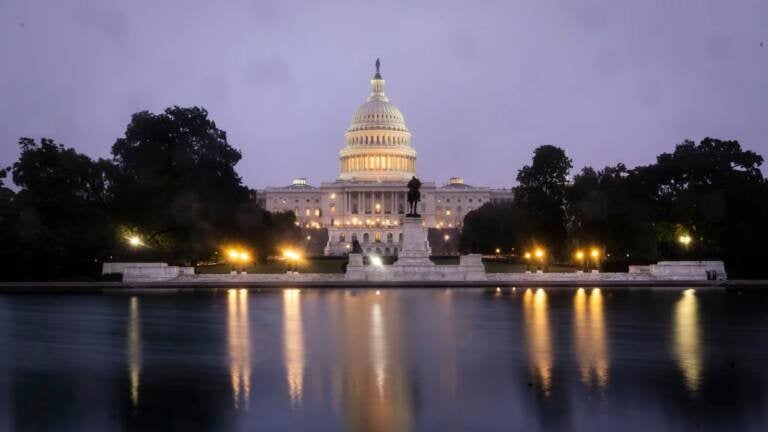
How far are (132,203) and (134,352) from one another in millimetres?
39345

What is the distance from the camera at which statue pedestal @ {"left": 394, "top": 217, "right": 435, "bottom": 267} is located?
60.2 metres

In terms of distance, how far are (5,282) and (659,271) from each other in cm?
3903

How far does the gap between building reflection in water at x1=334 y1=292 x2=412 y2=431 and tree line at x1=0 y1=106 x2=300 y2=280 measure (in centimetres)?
2941

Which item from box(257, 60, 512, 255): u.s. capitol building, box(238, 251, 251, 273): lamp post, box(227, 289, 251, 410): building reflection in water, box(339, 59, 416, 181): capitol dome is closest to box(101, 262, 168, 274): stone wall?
box(238, 251, 251, 273): lamp post

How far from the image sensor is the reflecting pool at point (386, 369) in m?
15.9

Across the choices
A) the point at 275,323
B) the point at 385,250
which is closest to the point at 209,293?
the point at 275,323

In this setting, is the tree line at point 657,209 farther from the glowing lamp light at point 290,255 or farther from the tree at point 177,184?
the glowing lamp light at point 290,255

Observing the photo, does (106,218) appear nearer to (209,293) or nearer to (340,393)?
(209,293)

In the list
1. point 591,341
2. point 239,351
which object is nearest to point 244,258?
point 239,351

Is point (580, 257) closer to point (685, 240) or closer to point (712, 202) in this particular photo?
point (685, 240)

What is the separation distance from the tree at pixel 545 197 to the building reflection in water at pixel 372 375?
42491 mm

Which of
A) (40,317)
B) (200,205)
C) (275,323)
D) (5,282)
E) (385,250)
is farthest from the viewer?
(385,250)

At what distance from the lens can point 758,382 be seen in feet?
62.1

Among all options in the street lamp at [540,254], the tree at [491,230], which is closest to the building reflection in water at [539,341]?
the street lamp at [540,254]
